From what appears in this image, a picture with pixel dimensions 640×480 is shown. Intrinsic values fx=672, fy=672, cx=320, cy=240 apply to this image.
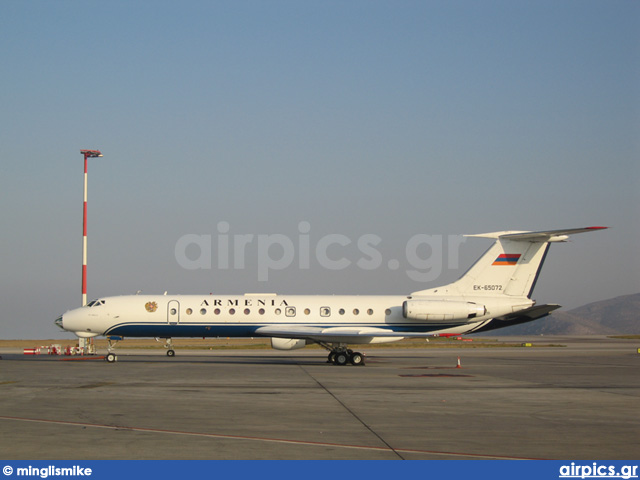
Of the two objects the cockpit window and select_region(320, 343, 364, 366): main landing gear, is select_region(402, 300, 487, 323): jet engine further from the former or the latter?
the cockpit window

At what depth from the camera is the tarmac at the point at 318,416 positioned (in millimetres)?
9602

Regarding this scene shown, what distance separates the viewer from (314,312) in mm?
30891

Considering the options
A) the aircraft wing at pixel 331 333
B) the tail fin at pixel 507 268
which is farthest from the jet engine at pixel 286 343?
the tail fin at pixel 507 268

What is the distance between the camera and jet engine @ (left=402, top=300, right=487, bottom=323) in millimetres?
29922

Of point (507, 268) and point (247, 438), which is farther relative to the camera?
point (507, 268)

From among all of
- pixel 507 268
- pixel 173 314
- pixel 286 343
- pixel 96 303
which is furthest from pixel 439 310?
pixel 96 303

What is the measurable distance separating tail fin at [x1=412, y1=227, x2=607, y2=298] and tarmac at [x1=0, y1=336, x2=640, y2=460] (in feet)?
26.2

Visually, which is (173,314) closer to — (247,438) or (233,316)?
(233,316)

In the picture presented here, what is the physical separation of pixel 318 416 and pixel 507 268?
20128 millimetres

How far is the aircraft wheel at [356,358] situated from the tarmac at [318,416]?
5.82 m

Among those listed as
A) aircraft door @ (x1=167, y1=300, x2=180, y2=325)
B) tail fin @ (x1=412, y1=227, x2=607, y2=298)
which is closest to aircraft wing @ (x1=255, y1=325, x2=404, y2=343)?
aircraft door @ (x1=167, y1=300, x2=180, y2=325)

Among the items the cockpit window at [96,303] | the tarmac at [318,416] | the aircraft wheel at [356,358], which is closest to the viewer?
the tarmac at [318,416]

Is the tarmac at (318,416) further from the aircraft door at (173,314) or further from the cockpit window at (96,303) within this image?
the cockpit window at (96,303)

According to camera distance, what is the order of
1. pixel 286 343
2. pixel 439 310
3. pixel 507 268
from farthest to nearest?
pixel 507 268 < pixel 286 343 < pixel 439 310
